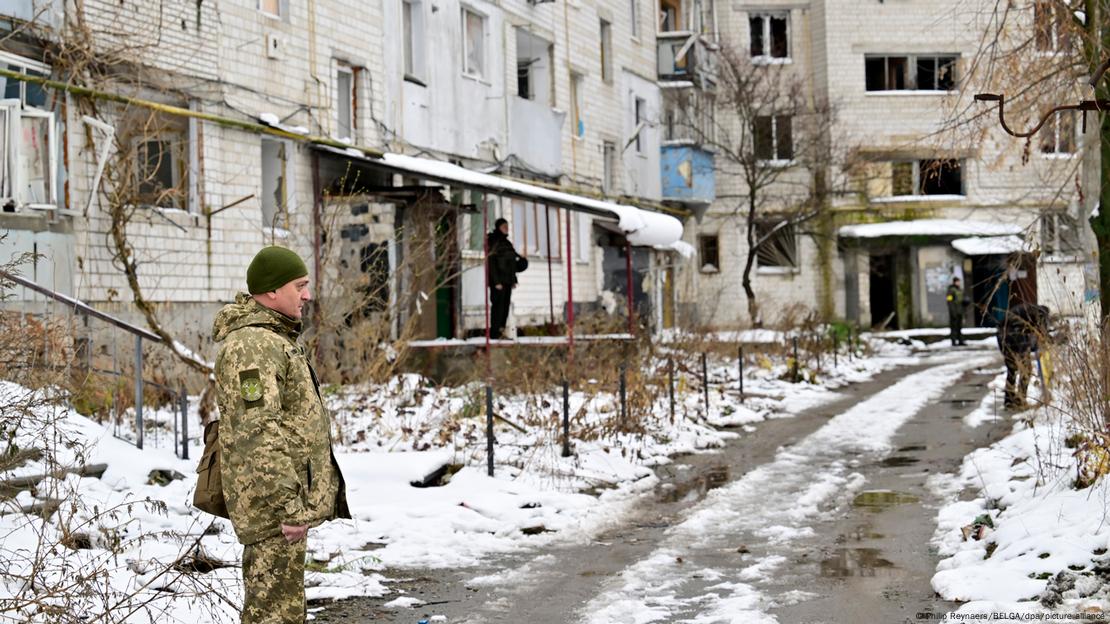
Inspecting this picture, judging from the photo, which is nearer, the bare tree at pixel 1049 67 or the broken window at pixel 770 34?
the bare tree at pixel 1049 67

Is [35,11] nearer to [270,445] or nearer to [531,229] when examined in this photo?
[270,445]

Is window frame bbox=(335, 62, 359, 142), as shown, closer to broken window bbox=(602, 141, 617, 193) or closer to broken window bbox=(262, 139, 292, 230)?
broken window bbox=(262, 139, 292, 230)

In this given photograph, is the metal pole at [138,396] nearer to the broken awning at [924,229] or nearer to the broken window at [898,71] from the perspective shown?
the broken awning at [924,229]

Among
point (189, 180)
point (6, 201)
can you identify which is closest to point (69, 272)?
point (6, 201)

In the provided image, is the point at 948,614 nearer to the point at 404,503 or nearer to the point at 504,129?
the point at 404,503

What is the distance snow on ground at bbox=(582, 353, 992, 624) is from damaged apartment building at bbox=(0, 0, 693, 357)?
180 inches

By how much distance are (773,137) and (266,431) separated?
35122mm

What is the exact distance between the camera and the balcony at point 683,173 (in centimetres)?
3456

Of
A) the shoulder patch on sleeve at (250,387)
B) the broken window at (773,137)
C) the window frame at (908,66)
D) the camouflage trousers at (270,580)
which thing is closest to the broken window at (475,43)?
the broken window at (773,137)

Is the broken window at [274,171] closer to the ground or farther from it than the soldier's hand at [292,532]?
farther from it

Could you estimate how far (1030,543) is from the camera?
7.25m

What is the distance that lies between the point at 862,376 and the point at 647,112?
37.4ft

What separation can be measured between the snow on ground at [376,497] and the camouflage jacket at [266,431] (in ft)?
3.08

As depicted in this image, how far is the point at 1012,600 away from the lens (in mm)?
6562
